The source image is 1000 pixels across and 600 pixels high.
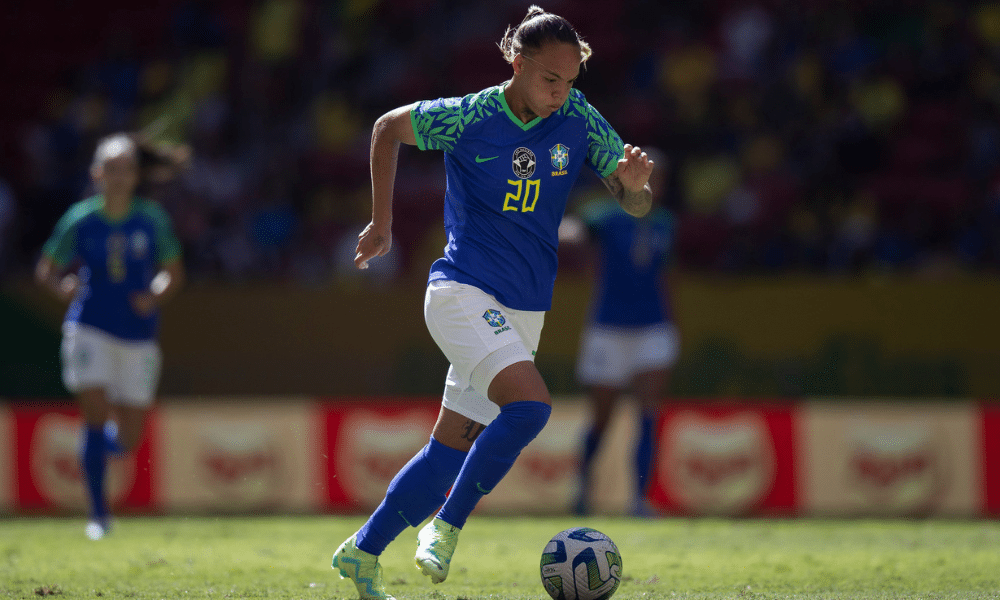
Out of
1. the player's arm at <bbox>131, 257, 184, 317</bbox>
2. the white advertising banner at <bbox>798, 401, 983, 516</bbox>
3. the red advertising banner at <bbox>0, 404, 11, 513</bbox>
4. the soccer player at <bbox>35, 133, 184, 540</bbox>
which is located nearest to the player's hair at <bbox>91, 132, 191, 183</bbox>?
the soccer player at <bbox>35, 133, 184, 540</bbox>

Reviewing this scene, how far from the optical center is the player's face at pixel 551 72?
4141 mm

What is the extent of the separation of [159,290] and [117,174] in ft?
2.80

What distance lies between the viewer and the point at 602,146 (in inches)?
175

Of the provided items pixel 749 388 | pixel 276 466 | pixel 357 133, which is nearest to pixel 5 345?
pixel 276 466

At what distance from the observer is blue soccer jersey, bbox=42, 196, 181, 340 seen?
7.55 m

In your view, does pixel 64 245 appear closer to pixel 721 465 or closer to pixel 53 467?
pixel 53 467

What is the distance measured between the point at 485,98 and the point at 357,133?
33.0ft

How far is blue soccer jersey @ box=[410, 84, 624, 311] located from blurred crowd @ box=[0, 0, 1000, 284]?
7664mm

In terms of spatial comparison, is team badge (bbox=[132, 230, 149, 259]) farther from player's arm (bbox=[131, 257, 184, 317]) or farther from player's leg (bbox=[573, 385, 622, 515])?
player's leg (bbox=[573, 385, 622, 515])

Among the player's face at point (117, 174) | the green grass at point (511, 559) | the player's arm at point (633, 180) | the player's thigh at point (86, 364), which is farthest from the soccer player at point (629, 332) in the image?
the player's arm at point (633, 180)

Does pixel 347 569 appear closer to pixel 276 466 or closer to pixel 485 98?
pixel 485 98

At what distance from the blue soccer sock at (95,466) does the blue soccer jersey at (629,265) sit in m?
3.69

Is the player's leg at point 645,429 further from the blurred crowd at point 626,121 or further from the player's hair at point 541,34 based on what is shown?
the player's hair at point 541,34

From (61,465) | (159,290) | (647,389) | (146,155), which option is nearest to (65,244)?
(159,290)
